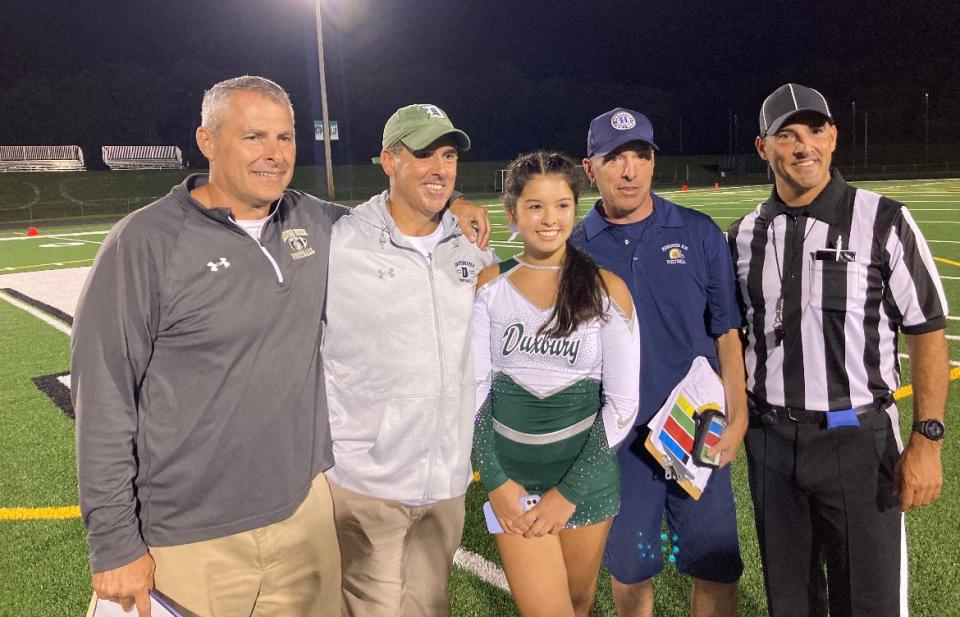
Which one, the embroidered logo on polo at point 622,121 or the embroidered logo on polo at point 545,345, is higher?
the embroidered logo on polo at point 622,121

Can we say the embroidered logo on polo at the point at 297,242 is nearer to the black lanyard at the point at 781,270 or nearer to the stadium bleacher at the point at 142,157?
the black lanyard at the point at 781,270

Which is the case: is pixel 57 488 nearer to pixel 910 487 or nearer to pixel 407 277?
pixel 407 277

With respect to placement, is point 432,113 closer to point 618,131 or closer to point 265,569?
point 618,131

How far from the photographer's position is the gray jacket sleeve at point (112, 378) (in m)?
1.83

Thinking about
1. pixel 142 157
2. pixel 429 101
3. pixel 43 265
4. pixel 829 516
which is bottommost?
pixel 829 516

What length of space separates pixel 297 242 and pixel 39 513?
2.97 meters

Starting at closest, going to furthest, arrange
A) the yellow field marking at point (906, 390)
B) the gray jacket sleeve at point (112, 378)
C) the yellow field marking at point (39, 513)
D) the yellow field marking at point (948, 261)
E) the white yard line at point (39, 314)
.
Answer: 1. the gray jacket sleeve at point (112, 378)
2. the yellow field marking at point (39, 513)
3. the yellow field marking at point (906, 390)
4. the white yard line at point (39, 314)
5. the yellow field marking at point (948, 261)

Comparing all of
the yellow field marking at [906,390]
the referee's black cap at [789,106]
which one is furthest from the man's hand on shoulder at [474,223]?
the yellow field marking at [906,390]

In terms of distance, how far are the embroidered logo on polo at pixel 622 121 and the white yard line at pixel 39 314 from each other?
7.89 metres

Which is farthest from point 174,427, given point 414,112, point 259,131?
point 414,112

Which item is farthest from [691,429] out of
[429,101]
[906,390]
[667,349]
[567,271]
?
[429,101]

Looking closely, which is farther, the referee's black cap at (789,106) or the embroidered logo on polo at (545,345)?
the referee's black cap at (789,106)

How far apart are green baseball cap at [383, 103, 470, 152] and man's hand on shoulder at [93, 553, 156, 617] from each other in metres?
1.55

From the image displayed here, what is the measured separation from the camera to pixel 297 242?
2.21 meters
